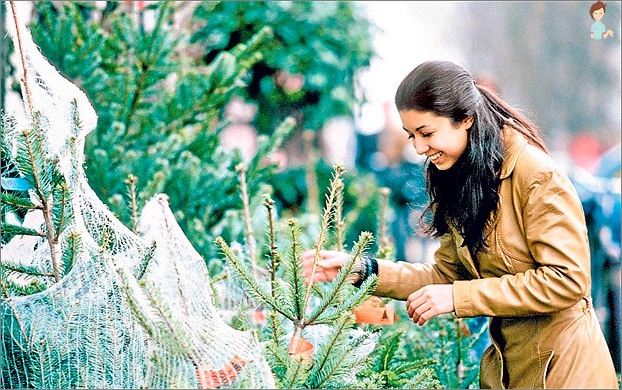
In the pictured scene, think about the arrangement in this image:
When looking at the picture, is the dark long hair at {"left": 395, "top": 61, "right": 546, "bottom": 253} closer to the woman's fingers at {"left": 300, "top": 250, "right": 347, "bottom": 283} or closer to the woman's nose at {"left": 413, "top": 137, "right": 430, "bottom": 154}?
the woman's nose at {"left": 413, "top": 137, "right": 430, "bottom": 154}

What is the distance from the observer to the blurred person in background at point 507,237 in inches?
71.9

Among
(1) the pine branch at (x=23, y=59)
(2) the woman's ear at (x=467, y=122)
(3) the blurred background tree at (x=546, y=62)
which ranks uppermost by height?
(1) the pine branch at (x=23, y=59)

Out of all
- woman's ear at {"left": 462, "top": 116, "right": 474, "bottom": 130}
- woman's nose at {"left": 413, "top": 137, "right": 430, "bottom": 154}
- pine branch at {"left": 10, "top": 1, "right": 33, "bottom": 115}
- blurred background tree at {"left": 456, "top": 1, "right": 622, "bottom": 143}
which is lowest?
blurred background tree at {"left": 456, "top": 1, "right": 622, "bottom": 143}

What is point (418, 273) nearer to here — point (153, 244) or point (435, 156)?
point (435, 156)

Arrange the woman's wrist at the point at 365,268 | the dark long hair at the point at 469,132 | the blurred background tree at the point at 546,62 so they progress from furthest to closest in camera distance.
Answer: the blurred background tree at the point at 546,62 < the woman's wrist at the point at 365,268 < the dark long hair at the point at 469,132

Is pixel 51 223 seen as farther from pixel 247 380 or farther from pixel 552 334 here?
pixel 552 334

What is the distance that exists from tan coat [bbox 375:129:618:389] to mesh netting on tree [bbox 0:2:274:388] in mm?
649

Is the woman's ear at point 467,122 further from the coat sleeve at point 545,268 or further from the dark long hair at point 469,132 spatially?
the coat sleeve at point 545,268

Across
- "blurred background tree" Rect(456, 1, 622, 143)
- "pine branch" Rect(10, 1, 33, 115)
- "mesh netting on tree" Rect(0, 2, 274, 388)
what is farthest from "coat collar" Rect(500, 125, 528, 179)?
"blurred background tree" Rect(456, 1, 622, 143)

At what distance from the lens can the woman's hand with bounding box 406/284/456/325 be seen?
1850mm

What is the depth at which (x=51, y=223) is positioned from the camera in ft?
6.26

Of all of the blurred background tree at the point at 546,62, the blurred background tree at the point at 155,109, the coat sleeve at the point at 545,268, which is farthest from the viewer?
the blurred background tree at the point at 546,62


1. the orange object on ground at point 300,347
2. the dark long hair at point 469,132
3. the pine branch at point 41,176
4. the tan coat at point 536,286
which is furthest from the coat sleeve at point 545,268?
the pine branch at point 41,176

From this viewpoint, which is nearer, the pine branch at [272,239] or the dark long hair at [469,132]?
the pine branch at [272,239]
